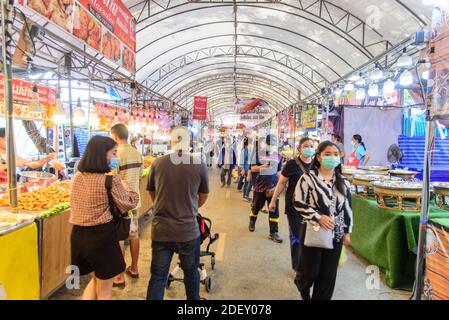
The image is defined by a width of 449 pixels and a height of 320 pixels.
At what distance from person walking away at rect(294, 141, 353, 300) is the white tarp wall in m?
7.24

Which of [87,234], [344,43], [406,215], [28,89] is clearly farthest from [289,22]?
[87,234]

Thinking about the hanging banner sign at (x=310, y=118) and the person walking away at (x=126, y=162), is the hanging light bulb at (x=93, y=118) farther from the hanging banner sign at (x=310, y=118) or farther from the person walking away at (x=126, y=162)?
the hanging banner sign at (x=310, y=118)

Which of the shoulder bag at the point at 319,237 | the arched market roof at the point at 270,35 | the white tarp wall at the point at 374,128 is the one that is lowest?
the shoulder bag at the point at 319,237

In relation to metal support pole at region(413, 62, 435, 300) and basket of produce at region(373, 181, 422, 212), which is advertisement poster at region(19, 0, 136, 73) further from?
basket of produce at region(373, 181, 422, 212)

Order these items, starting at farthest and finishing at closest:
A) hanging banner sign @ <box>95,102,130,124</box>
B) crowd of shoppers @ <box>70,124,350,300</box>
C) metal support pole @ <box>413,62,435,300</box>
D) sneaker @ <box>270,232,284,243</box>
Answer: hanging banner sign @ <box>95,102,130,124</box> < sneaker @ <box>270,232,284,243</box> < metal support pole @ <box>413,62,435,300</box> < crowd of shoppers @ <box>70,124,350,300</box>

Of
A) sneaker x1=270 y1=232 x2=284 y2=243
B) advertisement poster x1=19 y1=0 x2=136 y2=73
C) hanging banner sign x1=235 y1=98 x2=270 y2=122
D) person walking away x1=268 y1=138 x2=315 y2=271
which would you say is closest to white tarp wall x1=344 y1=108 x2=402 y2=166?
sneaker x1=270 y1=232 x2=284 y2=243

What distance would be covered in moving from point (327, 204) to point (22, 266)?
280 centimetres

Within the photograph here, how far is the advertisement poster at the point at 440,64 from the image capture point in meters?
2.39

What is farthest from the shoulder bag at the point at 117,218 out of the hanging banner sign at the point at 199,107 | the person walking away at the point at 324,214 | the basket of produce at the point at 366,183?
the hanging banner sign at the point at 199,107

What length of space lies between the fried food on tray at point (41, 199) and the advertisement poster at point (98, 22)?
7.24 ft

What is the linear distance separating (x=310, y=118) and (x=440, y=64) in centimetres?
1158

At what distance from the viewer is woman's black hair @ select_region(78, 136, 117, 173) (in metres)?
2.46
